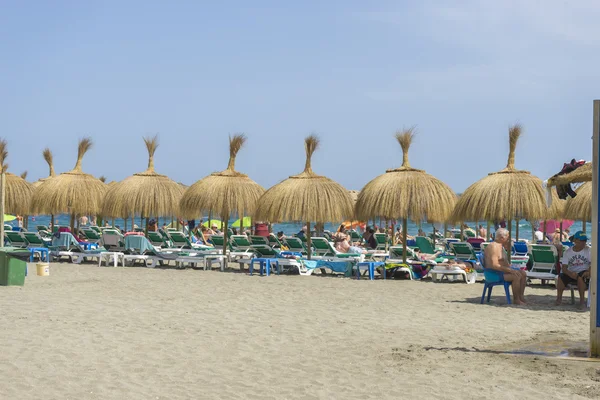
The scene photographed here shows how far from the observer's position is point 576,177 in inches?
341

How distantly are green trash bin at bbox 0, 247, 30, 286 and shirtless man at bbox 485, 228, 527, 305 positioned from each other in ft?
21.6

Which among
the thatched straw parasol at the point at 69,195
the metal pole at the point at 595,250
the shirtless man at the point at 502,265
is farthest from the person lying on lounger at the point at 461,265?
the thatched straw parasol at the point at 69,195

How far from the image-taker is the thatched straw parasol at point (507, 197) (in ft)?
46.9

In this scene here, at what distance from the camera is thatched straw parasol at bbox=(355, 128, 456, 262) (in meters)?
14.8

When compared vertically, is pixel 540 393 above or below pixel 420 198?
below

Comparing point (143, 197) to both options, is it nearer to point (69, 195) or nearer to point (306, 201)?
point (69, 195)

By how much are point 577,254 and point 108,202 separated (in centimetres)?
1163

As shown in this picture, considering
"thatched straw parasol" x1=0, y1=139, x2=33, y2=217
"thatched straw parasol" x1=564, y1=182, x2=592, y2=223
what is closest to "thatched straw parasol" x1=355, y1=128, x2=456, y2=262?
"thatched straw parasol" x1=564, y1=182, x2=592, y2=223

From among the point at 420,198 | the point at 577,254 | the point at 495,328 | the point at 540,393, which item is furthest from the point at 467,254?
the point at 540,393

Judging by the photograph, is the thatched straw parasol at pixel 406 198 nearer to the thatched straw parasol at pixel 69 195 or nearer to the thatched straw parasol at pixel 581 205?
the thatched straw parasol at pixel 581 205

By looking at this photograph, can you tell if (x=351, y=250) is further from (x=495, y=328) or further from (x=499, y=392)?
(x=499, y=392)

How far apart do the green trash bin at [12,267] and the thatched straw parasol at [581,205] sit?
1145 cm

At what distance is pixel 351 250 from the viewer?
16188 mm

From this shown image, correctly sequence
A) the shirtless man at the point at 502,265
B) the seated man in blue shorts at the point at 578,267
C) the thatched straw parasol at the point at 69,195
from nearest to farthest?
the seated man in blue shorts at the point at 578,267
the shirtless man at the point at 502,265
the thatched straw parasol at the point at 69,195
